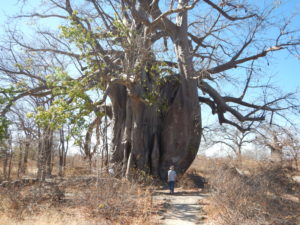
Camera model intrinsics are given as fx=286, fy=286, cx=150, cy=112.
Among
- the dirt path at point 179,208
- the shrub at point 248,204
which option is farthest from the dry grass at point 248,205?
the dirt path at point 179,208

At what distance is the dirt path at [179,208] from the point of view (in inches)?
223

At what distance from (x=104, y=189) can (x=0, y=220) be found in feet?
6.42

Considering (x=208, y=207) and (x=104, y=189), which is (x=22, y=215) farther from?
(x=208, y=207)

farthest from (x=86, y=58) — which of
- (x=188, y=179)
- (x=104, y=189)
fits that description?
(x=188, y=179)

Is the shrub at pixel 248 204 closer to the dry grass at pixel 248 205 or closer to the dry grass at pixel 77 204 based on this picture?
the dry grass at pixel 248 205

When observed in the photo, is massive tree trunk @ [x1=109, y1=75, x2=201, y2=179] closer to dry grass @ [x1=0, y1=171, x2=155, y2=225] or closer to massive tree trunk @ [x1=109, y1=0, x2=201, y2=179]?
massive tree trunk @ [x1=109, y1=0, x2=201, y2=179]

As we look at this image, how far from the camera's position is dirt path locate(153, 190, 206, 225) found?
5.65m

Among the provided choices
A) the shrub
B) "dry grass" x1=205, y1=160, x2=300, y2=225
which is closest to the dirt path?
"dry grass" x1=205, y1=160, x2=300, y2=225

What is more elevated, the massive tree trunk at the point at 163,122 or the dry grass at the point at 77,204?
the massive tree trunk at the point at 163,122

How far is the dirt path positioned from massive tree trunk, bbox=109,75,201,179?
72.9 inches

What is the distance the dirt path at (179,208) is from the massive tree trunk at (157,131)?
6.07ft

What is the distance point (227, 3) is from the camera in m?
9.67

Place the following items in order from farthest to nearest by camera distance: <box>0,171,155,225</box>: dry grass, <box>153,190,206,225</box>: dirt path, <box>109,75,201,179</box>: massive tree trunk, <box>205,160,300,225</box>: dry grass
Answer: <box>109,75,201,179</box>: massive tree trunk → <box>153,190,206,225</box>: dirt path → <box>0,171,155,225</box>: dry grass → <box>205,160,300,225</box>: dry grass

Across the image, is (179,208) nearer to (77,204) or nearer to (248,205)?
(248,205)
